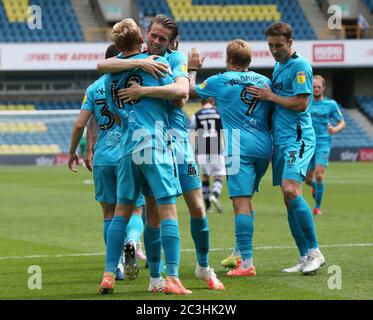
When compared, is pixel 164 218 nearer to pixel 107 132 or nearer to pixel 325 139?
pixel 107 132

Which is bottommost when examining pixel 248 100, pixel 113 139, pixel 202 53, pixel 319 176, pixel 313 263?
pixel 319 176

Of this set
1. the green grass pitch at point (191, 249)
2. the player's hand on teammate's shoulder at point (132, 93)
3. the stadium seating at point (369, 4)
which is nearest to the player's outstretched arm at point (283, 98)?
the green grass pitch at point (191, 249)

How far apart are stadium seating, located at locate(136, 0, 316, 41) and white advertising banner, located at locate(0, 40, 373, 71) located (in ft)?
4.43

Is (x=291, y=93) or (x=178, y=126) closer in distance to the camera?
(x=178, y=126)

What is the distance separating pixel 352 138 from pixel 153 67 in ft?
115

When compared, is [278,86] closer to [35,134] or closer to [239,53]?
[239,53]

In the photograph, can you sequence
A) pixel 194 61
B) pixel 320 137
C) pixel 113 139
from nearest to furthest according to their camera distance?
1. pixel 194 61
2. pixel 113 139
3. pixel 320 137

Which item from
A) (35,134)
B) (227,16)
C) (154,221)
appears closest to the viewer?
(154,221)

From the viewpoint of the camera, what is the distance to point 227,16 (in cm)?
4394

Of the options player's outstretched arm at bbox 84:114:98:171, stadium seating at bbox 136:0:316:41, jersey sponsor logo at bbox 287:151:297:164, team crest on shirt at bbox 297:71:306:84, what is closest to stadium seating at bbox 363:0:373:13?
stadium seating at bbox 136:0:316:41

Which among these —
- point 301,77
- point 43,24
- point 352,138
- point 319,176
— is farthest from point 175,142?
A: point 43,24

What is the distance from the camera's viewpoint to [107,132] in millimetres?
8391

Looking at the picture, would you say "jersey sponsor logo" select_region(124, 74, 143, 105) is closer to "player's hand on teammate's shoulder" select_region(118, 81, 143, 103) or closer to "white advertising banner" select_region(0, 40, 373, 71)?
"player's hand on teammate's shoulder" select_region(118, 81, 143, 103)

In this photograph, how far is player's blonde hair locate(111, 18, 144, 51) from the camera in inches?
278
